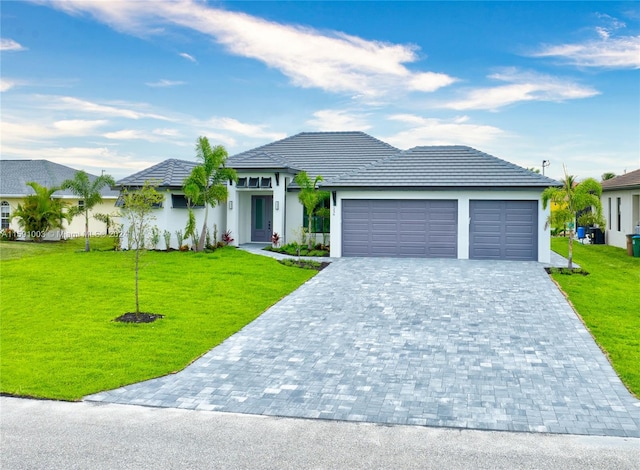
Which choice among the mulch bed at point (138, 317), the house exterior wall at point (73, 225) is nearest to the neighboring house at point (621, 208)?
the mulch bed at point (138, 317)

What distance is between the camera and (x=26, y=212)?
2786 centimetres

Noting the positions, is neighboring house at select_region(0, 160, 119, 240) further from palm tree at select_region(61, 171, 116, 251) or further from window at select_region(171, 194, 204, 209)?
window at select_region(171, 194, 204, 209)

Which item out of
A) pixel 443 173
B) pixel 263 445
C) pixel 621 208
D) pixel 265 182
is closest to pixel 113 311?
pixel 263 445

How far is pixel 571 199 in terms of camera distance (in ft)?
59.1

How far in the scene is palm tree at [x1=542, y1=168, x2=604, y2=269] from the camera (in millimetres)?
17688

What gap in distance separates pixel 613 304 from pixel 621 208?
15.1 metres

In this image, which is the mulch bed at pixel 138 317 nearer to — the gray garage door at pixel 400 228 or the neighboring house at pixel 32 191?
the gray garage door at pixel 400 228

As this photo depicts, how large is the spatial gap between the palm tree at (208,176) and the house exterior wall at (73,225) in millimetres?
8399

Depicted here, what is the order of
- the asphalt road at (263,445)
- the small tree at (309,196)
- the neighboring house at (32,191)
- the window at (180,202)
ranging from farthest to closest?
1. the neighboring house at (32,191)
2. the window at (180,202)
3. the small tree at (309,196)
4. the asphalt road at (263,445)

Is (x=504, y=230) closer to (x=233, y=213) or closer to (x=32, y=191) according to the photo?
(x=233, y=213)

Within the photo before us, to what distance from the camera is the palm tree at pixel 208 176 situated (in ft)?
74.2

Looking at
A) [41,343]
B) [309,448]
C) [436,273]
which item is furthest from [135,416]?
[436,273]

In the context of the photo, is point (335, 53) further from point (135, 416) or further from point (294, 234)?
point (135, 416)

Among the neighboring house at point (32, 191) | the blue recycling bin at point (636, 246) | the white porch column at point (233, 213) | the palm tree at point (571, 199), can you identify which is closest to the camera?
the palm tree at point (571, 199)
